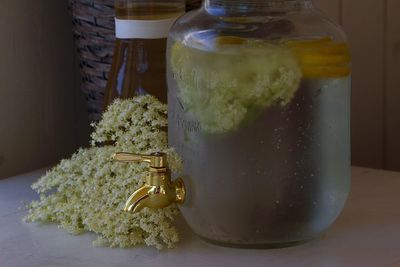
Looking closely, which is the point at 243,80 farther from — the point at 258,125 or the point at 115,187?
the point at 115,187

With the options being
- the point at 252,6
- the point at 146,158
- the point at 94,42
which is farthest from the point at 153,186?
the point at 94,42

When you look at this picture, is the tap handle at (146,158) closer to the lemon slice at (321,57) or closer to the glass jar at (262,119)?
the glass jar at (262,119)

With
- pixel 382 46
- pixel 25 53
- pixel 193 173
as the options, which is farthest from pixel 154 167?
pixel 382 46

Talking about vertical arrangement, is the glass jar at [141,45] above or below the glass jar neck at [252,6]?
below

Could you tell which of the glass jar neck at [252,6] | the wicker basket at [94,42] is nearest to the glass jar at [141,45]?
the wicker basket at [94,42]

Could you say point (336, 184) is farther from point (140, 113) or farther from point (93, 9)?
point (93, 9)

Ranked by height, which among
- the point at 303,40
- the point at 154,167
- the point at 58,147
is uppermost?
the point at 303,40
